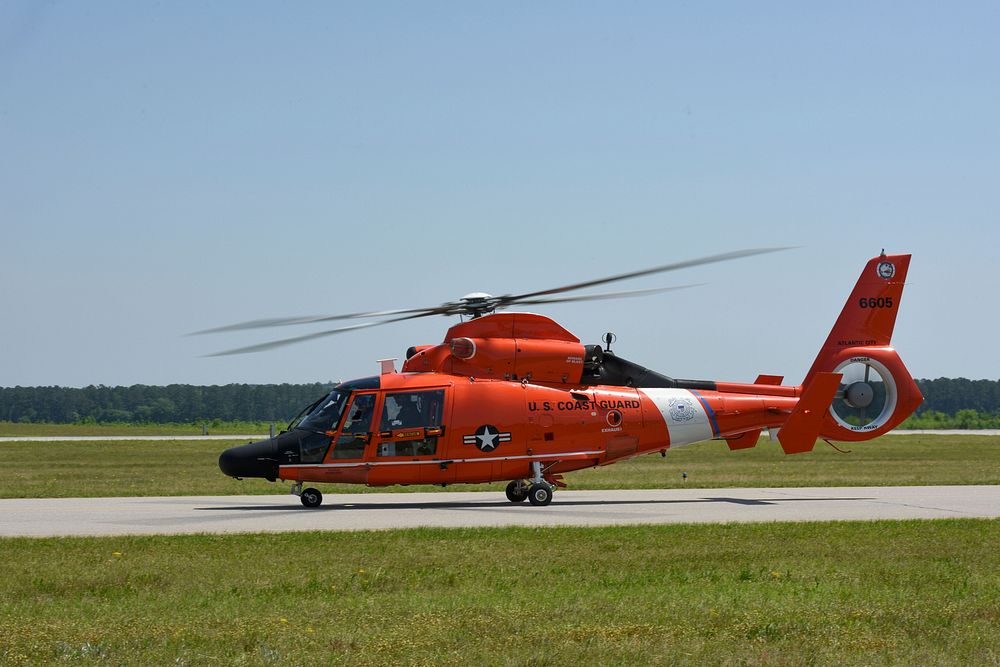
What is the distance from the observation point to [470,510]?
22.0 meters

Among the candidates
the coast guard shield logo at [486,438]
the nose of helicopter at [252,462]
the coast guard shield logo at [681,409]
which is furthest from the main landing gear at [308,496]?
the coast guard shield logo at [681,409]

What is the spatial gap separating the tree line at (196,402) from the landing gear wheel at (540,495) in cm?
13175

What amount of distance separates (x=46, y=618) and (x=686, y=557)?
802 centimetres

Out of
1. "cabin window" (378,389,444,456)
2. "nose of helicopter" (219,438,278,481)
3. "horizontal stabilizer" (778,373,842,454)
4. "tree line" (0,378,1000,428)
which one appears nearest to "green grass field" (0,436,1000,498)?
"horizontal stabilizer" (778,373,842,454)

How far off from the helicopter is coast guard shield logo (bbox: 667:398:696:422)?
3 cm

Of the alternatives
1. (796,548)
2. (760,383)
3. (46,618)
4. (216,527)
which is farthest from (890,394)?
(46,618)

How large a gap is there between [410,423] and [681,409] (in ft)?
20.1

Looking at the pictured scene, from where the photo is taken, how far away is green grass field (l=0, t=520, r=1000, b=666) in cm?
928

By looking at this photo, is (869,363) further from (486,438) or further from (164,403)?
(164,403)

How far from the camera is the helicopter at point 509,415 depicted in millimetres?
22547

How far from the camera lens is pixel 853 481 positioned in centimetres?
3005

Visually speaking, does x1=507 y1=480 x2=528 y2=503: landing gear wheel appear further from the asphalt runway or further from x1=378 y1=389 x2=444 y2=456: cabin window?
x1=378 y1=389 x2=444 y2=456: cabin window

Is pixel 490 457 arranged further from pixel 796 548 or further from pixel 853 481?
pixel 853 481

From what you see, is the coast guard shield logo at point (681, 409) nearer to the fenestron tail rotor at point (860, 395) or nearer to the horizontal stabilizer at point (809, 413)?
the horizontal stabilizer at point (809, 413)
